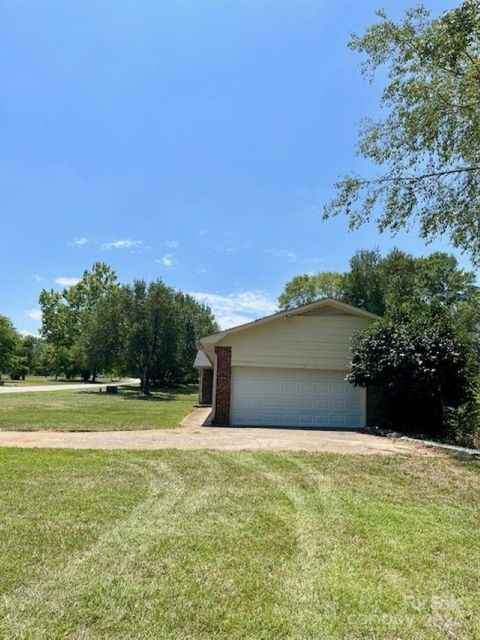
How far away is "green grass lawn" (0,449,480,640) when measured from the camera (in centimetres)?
291

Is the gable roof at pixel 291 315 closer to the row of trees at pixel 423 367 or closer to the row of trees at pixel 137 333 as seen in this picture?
the row of trees at pixel 423 367

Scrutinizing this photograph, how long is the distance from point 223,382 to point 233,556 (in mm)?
11624

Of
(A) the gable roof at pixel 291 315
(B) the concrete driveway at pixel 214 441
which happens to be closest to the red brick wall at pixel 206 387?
(A) the gable roof at pixel 291 315

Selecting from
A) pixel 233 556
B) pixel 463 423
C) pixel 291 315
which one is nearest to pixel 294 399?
pixel 291 315

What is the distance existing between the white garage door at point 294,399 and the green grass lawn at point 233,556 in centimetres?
840

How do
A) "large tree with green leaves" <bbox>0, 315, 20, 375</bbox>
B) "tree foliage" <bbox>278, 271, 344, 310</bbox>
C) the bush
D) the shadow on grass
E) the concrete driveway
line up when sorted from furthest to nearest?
"large tree with green leaves" <bbox>0, 315, 20, 375</bbox>, "tree foliage" <bbox>278, 271, 344, 310</bbox>, the shadow on grass, the bush, the concrete driveway

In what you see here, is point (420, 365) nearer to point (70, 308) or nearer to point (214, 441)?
point (214, 441)

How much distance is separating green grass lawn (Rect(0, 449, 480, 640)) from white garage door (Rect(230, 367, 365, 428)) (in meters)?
8.40

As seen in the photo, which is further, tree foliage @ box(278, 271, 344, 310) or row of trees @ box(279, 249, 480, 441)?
tree foliage @ box(278, 271, 344, 310)

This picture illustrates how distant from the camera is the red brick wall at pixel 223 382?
1539 cm

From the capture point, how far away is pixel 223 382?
611 inches

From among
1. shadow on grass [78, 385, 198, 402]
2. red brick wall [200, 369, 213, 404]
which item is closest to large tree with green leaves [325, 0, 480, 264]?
red brick wall [200, 369, 213, 404]

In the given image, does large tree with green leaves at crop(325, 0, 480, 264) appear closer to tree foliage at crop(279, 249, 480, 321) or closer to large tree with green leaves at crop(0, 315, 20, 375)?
tree foliage at crop(279, 249, 480, 321)

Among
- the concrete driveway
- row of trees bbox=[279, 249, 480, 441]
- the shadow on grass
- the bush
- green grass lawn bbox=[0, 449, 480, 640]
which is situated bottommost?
the shadow on grass
